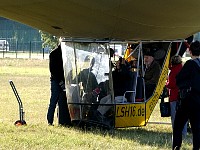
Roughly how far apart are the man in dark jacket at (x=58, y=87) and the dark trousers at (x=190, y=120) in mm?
3360

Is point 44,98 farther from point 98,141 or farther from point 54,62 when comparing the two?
point 98,141

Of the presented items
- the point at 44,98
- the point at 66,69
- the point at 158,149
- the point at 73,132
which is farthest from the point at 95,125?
the point at 44,98

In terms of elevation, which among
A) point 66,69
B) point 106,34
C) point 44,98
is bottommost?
point 44,98

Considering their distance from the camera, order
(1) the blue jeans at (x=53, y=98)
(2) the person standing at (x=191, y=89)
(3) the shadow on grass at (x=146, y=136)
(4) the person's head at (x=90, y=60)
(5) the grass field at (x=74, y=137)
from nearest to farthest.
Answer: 1. (2) the person standing at (x=191, y=89)
2. (5) the grass field at (x=74, y=137)
3. (3) the shadow on grass at (x=146, y=136)
4. (4) the person's head at (x=90, y=60)
5. (1) the blue jeans at (x=53, y=98)

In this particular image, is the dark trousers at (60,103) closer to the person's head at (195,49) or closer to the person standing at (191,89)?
the person standing at (191,89)

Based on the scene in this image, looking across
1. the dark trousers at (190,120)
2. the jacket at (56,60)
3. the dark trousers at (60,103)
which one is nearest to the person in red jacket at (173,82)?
the dark trousers at (190,120)

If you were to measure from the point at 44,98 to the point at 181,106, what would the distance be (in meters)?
10.7

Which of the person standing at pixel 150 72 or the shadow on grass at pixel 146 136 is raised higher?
the person standing at pixel 150 72

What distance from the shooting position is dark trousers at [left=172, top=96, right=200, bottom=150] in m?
8.85

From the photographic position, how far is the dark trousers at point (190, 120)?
885 cm

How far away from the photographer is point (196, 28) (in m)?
11.3

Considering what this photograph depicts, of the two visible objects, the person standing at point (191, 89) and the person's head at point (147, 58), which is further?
the person's head at point (147, 58)

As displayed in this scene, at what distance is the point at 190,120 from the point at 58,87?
409 centimetres

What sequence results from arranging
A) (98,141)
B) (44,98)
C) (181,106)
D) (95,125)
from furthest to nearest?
(44,98), (95,125), (98,141), (181,106)
